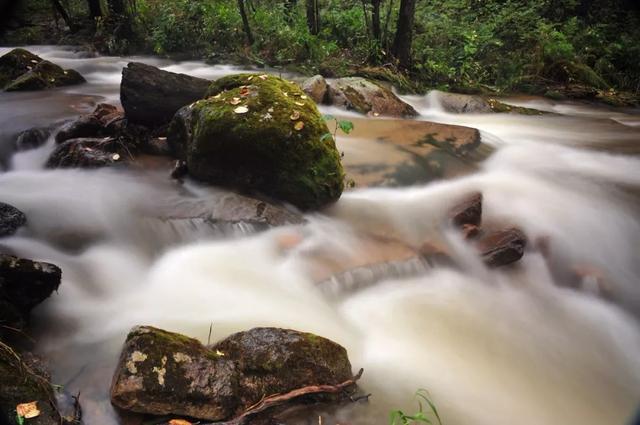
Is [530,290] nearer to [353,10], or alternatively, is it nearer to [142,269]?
[142,269]

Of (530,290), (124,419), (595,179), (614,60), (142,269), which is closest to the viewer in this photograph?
(124,419)

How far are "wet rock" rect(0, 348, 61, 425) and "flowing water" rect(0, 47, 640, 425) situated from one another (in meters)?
0.24

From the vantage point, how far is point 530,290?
4.56 m

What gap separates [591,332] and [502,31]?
11758 mm

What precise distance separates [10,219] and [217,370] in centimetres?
290

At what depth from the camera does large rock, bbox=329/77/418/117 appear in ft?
29.3

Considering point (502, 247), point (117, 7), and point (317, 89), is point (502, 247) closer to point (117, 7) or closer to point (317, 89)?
point (317, 89)

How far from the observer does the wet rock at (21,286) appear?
301 cm

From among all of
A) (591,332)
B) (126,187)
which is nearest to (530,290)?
(591,332)

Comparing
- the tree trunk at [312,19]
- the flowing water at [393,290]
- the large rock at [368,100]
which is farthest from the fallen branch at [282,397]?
the tree trunk at [312,19]

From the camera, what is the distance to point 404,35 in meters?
11.5

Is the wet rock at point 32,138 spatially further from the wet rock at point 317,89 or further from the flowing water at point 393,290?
the wet rock at point 317,89

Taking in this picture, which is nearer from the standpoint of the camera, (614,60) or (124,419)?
(124,419)

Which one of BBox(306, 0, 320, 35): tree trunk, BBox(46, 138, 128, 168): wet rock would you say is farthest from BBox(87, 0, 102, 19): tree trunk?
BBox(46, 138, 128, 168): wet rock
